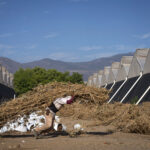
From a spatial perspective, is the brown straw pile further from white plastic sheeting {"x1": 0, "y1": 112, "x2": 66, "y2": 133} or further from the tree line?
the tree line

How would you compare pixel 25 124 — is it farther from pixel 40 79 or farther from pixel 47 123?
pixel 40 79

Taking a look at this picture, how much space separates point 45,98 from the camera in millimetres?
10195

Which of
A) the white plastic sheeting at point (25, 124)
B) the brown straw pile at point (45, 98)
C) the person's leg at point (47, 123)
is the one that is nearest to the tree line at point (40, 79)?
the white plastic sheeting at point (25, 124)

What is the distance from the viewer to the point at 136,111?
14.3 metres

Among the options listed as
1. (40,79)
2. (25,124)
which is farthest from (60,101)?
(40,79)

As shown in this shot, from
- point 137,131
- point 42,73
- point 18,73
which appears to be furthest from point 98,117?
point 18,73

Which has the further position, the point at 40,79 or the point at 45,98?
the point at 40,79

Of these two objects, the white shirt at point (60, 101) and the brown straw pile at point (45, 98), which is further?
the brown straw pile at point (45, 98)

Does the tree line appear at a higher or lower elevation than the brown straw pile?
higher

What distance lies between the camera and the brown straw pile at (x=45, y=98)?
397 inches

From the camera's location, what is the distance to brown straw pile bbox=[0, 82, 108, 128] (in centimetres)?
1009

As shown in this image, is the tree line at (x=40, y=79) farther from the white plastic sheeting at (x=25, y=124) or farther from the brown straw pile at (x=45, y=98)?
the brown straw pile at (x=45, y=98)

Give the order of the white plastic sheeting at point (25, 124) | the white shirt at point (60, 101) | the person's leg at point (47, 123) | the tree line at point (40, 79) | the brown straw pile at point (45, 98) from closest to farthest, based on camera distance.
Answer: the white shirt at point (60, 101), the person's leg at point (47, 123), the brown straw pile at point (45, 98), the white plastic sheeting at point (25, 124), the tree line at point (40, 79)

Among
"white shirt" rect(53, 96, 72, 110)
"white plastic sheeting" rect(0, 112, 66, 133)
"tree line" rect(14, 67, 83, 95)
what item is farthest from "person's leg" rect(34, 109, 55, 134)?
"tree line" rect(14, 67, 83, 95)
